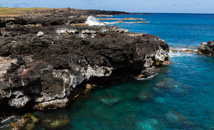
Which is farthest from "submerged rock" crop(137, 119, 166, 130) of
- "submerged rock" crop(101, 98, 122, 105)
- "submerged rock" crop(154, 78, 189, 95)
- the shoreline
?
the shoreline

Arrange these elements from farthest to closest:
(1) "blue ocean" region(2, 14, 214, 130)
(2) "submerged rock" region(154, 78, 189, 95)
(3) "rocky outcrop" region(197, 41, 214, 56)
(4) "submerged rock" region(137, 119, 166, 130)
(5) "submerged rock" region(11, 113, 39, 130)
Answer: (3) "rocky outcrop" region(197, 41, 214, 56) < (2) "submerged rock" region(154, 78, 189, 95) < (1) "blue ocean" region(2, 14, 214, 130) < (4) "submerged rock" region(137, 119, 166, 130) < (5) "submerged rock" region(11, 113, 39, 130)

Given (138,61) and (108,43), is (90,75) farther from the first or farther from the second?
(138,61)

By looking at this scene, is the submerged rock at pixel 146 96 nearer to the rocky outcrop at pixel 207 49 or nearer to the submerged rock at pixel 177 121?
the submerged rock at pixel 177 121

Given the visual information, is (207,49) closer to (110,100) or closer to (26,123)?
(110,100)

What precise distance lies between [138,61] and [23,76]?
2263cm

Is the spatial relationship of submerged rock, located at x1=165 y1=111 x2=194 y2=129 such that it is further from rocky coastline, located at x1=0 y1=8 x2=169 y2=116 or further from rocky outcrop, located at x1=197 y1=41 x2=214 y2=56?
rocky outcrop, located at x1=197 y1=41 x2=214 y2=56

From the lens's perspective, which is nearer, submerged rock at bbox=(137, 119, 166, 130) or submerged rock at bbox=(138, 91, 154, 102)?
submerged rock at bbox=(137, 119, 166, 130)

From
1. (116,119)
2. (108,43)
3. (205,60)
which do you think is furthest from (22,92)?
(205,60)

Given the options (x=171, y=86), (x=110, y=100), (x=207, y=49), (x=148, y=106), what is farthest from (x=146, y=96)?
(x=207, y=49)

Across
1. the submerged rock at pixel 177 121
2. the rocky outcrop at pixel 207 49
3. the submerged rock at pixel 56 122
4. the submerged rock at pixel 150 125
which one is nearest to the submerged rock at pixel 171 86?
the submerged rock at pixel 177 121

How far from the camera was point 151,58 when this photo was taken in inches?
1655

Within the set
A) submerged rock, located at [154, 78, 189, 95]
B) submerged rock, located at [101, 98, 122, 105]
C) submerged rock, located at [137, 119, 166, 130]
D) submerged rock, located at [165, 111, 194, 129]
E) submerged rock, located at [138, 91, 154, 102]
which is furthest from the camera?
submerged rock, located at [154, 78, 189, 95]

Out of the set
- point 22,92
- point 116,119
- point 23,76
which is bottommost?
point 116,119

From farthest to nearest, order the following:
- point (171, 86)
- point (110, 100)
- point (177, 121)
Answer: point (171, 86) → point (110, 100) → point (177, 121)
